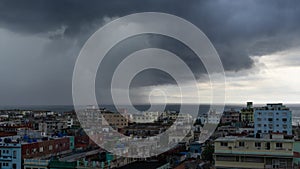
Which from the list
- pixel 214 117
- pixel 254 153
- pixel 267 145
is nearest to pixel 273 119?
pixel 267 145

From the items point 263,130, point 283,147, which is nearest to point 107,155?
point 283,147

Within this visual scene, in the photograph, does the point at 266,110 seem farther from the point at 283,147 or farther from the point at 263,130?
the point at 283,147

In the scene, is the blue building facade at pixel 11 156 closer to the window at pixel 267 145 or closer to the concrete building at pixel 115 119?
the window at pixel 267 145

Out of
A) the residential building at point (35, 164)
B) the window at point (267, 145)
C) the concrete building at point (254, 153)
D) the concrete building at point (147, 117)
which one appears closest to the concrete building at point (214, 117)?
the concrete building at point (147, 117)

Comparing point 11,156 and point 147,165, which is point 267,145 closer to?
point 147,165

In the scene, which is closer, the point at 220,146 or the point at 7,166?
the point at 220,146
